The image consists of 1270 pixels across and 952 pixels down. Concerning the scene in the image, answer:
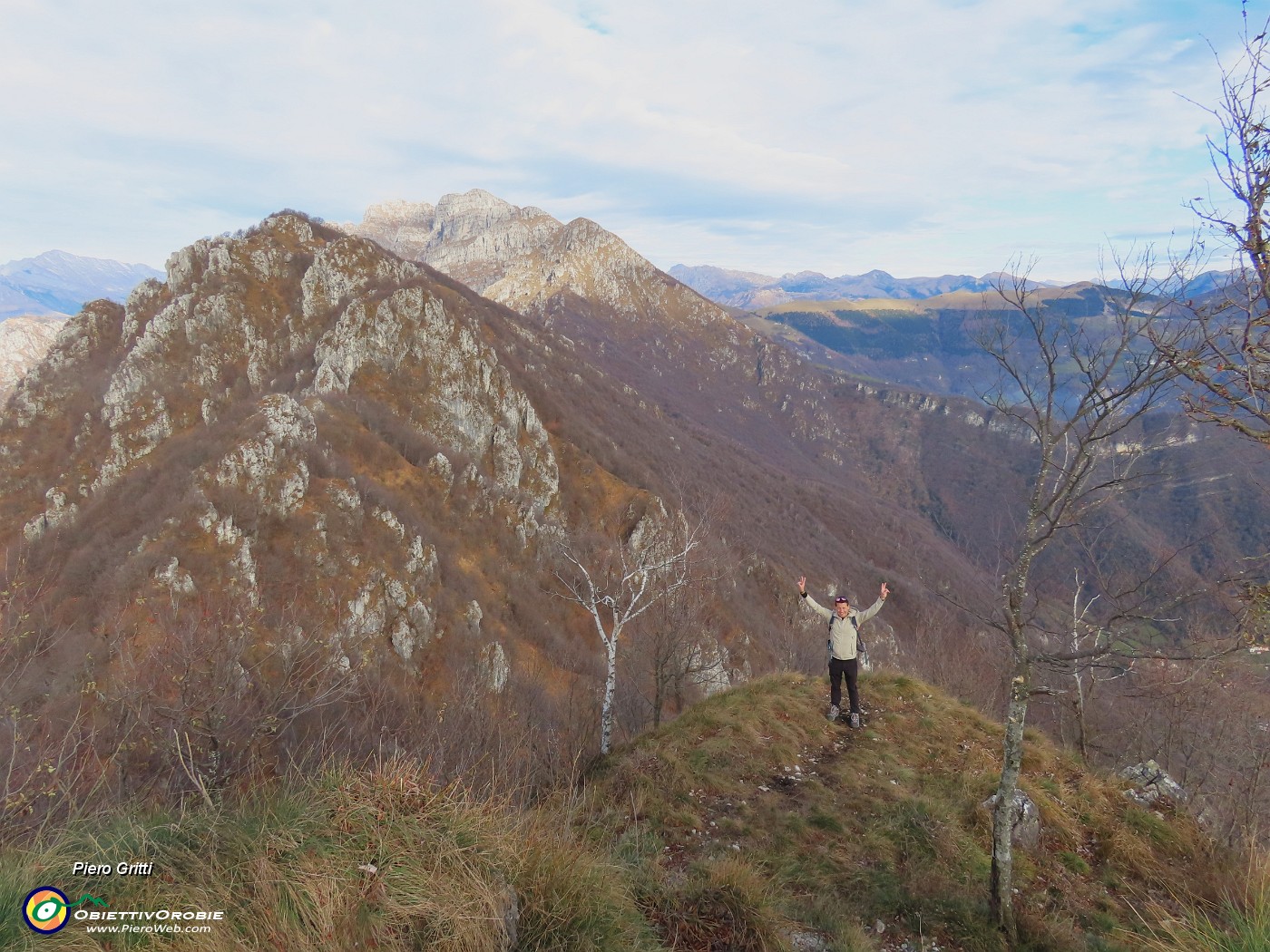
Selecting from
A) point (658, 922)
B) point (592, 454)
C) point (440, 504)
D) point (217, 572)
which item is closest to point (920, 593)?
point (592, 454)

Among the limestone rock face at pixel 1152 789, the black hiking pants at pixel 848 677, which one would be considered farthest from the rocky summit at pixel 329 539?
the black hiking pants at pixel 848 677

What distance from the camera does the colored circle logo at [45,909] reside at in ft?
10.7

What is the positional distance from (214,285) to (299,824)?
242ft

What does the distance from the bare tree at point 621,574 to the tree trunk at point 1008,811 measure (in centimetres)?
665

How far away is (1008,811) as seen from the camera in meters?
5.89

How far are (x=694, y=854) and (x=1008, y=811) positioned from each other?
13.0 ft

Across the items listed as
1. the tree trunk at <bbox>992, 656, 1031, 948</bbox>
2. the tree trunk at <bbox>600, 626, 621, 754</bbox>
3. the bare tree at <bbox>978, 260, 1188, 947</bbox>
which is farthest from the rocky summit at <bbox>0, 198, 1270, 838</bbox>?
the tree trunk at <bbox>992, 656, 1031, 948</bbox>

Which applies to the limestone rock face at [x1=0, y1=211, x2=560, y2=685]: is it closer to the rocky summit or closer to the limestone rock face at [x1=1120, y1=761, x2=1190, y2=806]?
the rocky summit

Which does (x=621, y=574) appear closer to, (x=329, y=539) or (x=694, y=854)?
(x=694, y=854)

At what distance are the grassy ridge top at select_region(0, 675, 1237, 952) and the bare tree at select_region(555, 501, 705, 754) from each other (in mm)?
2401

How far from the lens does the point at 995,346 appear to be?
279 inches

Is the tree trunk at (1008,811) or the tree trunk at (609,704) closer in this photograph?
the tree trunk at (1008,811)

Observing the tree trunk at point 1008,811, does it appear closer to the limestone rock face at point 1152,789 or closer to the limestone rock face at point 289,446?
the limestone rock face at point 1152,789

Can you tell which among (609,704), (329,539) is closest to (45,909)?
(609,704)
